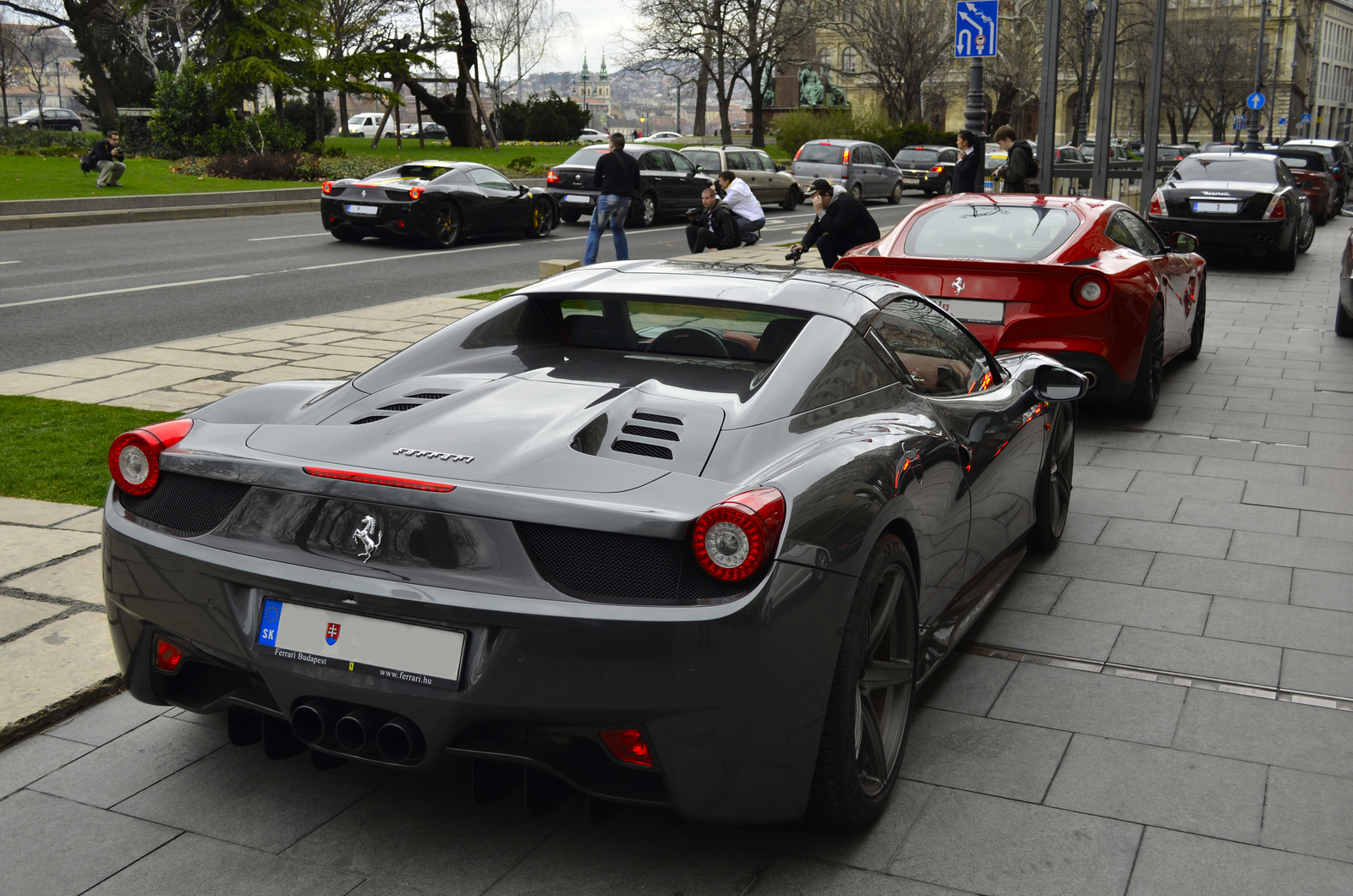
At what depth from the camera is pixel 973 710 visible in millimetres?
3863

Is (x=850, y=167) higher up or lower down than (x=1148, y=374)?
higher up

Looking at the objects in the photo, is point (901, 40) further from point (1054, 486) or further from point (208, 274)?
point (1054, 486)

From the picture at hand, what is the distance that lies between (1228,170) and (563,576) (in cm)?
1930

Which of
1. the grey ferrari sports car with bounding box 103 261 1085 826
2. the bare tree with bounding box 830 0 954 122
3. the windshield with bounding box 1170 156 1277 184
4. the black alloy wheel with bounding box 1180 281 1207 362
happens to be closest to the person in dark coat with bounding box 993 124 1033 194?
the windshield with bounding box 1170 156 1277 184

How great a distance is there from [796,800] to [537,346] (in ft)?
5.38

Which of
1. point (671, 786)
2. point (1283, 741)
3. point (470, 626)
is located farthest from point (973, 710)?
point (470, 626)

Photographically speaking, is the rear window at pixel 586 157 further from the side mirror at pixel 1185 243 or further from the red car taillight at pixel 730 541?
the red car taillight at pixel 730 541

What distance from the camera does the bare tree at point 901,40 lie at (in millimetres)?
57625

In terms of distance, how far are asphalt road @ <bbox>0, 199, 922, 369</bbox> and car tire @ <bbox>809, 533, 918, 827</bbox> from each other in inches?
315

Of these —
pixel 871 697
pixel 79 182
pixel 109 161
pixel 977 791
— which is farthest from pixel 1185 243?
pixel 79 182

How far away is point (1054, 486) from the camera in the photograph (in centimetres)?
541

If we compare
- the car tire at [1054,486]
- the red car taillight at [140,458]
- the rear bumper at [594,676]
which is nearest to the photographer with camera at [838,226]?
the car tire at [1054,486]

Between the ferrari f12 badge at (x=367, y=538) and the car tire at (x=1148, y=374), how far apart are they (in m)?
6.16

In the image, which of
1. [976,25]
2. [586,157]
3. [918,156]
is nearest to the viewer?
[976,25]
